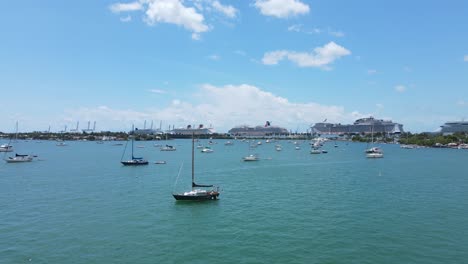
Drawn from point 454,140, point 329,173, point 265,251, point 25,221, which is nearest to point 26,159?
point 25,221

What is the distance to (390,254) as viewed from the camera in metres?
26.1

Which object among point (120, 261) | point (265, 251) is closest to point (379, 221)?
point (265, 251)

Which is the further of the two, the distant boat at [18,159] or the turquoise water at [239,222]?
the distant boat at [18,159]

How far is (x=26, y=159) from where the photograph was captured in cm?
9906

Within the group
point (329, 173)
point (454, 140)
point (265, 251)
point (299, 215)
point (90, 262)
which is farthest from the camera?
point (454, 140)

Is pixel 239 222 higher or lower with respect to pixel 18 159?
lower

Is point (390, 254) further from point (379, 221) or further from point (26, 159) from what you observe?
point (26, 159)

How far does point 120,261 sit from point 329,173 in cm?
5658

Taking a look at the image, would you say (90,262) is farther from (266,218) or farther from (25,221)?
(266,218)

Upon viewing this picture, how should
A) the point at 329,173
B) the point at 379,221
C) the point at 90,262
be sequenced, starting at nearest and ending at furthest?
the point at 90,262 → the point at 379,221 → the point at 329,173

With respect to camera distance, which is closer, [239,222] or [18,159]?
[239,222]

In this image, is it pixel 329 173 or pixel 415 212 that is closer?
pixel 415 212

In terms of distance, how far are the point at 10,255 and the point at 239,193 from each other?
1160 inches

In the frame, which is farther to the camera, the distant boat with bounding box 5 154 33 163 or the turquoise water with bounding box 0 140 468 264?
the distant boat with bounding box 5 154 33 163
